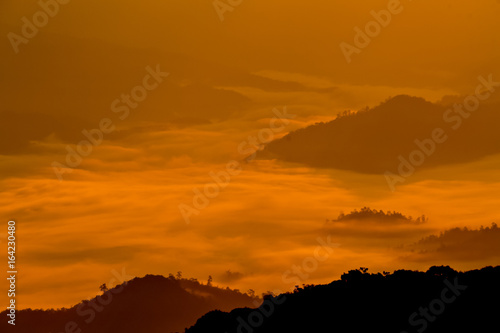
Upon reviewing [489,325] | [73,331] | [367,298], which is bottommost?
[489,325]

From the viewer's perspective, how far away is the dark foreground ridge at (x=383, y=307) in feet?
176

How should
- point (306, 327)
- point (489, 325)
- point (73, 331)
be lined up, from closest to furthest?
1. point (489, 325)
2. point (306, 327)
3. point (73, 331)

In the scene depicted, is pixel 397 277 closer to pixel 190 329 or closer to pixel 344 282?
pixel 344 282

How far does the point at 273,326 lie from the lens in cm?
6006

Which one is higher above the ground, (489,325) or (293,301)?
(293,301)

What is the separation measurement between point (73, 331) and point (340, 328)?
151 m

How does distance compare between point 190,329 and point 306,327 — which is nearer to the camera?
point 306,327

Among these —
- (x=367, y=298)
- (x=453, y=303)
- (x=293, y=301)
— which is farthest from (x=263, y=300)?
(x=453, y=303)
